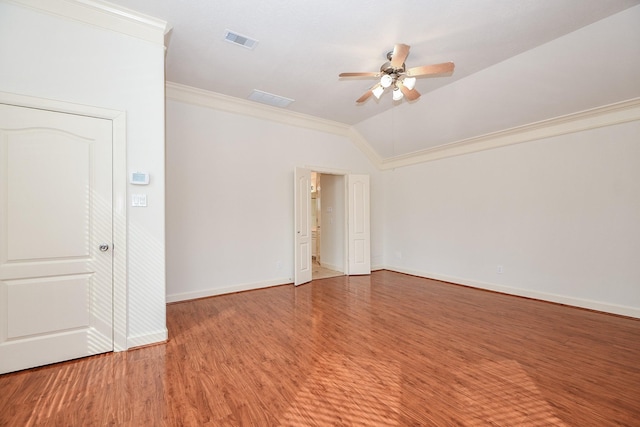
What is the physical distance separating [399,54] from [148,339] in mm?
3888

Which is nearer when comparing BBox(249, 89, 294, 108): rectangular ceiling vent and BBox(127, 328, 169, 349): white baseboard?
BBox(127, 328, 169, 349): white baseboard

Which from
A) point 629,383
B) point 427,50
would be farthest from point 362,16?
point 629,383

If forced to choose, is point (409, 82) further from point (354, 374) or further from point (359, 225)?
point (359, 225)

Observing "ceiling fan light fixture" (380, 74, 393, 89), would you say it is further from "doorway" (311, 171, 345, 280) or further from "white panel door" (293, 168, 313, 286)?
"doorway" (311, 171, 345, 280)

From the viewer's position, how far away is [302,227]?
5.22 m

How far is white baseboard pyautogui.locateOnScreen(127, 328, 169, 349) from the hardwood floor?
9cm

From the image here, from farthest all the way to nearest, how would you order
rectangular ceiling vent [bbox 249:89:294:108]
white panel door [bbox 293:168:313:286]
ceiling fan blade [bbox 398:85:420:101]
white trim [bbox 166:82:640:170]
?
white panel door [bbox 293:168:313:286], rectangular ceiling vent [bbox 249:89:294:108], white trim [bbox 166:82:640:170], ceiling fan blade [bbox 398:85:420:101]

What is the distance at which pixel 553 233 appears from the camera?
13.5ft

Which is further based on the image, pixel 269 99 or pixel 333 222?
pixel 333 222

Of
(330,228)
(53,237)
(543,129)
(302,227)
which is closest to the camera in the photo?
(53,237)

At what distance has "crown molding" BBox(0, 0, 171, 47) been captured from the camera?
2391 millimetres

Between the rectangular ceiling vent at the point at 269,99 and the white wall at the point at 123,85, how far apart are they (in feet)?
5.62

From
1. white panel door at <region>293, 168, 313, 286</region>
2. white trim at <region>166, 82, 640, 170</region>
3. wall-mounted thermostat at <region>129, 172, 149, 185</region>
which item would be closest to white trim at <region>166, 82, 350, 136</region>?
white trim at <region>166, 82, 640, 170</region>

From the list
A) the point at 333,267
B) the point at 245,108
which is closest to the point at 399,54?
the point at 245,108
